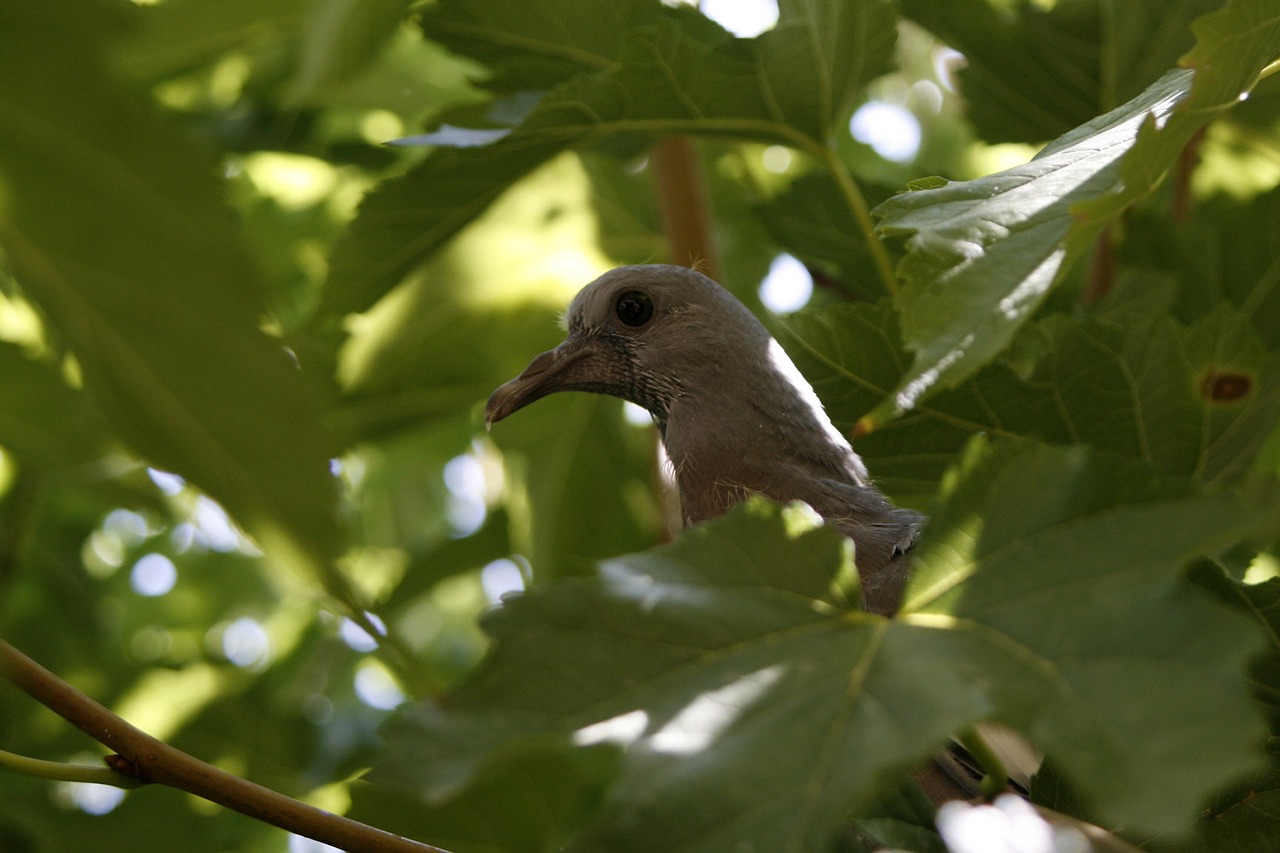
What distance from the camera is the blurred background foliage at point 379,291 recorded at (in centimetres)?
48

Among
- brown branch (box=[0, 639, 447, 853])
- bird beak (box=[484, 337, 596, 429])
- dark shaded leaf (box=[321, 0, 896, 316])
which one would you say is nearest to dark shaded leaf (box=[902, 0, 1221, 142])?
dark shaded leaf (box=[321, 0, 896, 316])

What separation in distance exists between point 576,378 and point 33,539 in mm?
1441

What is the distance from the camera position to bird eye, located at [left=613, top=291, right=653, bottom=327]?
62.5 inches

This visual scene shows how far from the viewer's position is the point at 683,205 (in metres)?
1.88

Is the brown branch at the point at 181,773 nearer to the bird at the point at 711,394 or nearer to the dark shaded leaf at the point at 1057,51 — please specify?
the bird at the point at 711,394

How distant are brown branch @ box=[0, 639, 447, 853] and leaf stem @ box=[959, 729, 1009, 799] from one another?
14.1 inches

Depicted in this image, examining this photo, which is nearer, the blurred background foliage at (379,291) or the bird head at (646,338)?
the blurred background foliage at (379,291)

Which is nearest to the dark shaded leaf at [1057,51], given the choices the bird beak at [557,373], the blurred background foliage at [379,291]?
the blurred background foliage at [379,291]

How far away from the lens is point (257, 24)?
5.48ft

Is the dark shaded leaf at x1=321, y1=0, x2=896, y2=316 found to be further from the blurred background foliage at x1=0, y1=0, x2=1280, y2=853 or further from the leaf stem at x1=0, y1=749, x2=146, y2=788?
Result: the leaf stem at x1=0, y1=749, x2=146, y2=788

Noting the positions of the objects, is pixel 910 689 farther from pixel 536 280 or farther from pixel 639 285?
pixel 536 280

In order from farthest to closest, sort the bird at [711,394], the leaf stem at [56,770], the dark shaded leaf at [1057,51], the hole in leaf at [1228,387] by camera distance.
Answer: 1. the dark shaded leaf at [1057,51]
2. the bird at [711,394]
3. the hole in leaf at [1228,387]
4. the leaf stem at [56,770]

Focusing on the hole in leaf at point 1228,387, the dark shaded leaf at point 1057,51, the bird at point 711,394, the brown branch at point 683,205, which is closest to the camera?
the hole in leaf at point 1228,387

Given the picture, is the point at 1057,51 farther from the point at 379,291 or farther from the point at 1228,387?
the point at 379,291
